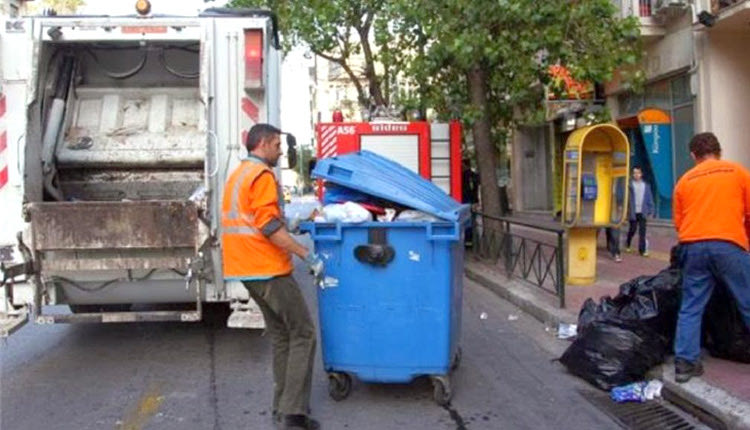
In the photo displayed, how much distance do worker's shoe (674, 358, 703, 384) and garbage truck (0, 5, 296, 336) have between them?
3078 mm

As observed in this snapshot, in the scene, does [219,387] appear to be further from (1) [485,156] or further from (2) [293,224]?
(1) [485,156]

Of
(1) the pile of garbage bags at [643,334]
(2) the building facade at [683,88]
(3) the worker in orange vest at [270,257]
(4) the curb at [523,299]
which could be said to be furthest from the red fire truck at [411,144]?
(3) the worker in orange vest at [270,257]

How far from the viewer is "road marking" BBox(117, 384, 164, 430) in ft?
16.4

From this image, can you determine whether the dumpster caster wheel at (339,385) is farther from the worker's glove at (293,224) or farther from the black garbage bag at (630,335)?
the black garbage bag at (630,335)

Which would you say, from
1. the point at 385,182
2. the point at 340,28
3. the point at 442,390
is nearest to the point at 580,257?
the point at 442,390

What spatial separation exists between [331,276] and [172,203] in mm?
1621

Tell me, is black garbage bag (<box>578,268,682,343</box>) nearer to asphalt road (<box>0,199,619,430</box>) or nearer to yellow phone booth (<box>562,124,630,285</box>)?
asphalt road (<box>0,199,619,430</box>)

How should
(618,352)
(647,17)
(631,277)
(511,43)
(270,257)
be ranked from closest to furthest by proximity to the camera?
(270,257)
(618,352)
(631,277)
(511,43)
(647,17)

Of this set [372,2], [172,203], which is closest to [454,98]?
[372,2]

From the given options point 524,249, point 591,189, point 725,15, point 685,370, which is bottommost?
point 685,370

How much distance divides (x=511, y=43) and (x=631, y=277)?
374 cm

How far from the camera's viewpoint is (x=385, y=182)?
5387 millimetres

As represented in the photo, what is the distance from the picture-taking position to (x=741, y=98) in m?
14.6

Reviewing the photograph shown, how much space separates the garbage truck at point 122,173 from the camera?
6059mm
